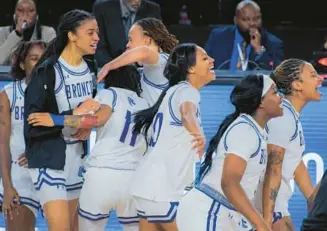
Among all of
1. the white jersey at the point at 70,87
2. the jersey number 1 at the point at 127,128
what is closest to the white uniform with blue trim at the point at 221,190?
the jersey number 1 at the point at 127,128

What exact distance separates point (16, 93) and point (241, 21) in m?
2.41

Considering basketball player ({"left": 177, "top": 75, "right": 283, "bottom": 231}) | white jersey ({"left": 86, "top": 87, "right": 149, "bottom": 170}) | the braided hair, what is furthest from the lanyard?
basketball player ({"left": 177, "top": 75, "right": 283, "bottom": 231})

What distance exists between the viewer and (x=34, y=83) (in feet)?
21.8

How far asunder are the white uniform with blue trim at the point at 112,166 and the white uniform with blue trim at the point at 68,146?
0.10 metres

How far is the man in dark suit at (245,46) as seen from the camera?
28.6 ft

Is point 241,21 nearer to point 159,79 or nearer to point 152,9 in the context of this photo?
point 152,9

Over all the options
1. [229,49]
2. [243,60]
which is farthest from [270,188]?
[229,49]

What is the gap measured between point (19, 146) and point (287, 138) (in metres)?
1.75

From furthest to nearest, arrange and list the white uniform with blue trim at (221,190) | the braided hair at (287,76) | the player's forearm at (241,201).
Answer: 1. the braided hair at (287,76)
2. the white uniform with blue trim at (221,190)
3. the player's forearm at (241,201)

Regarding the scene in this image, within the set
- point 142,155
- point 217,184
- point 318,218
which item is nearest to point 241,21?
point 142,155

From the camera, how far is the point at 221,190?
586cm

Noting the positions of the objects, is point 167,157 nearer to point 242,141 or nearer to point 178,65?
point 178,65

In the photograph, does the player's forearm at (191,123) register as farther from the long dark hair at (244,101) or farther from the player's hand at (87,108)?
the player's hand at (87,108)

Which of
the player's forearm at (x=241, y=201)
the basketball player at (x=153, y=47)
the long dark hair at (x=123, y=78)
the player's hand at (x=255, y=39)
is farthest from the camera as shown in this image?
the player's hand at (x=255, y=39)
